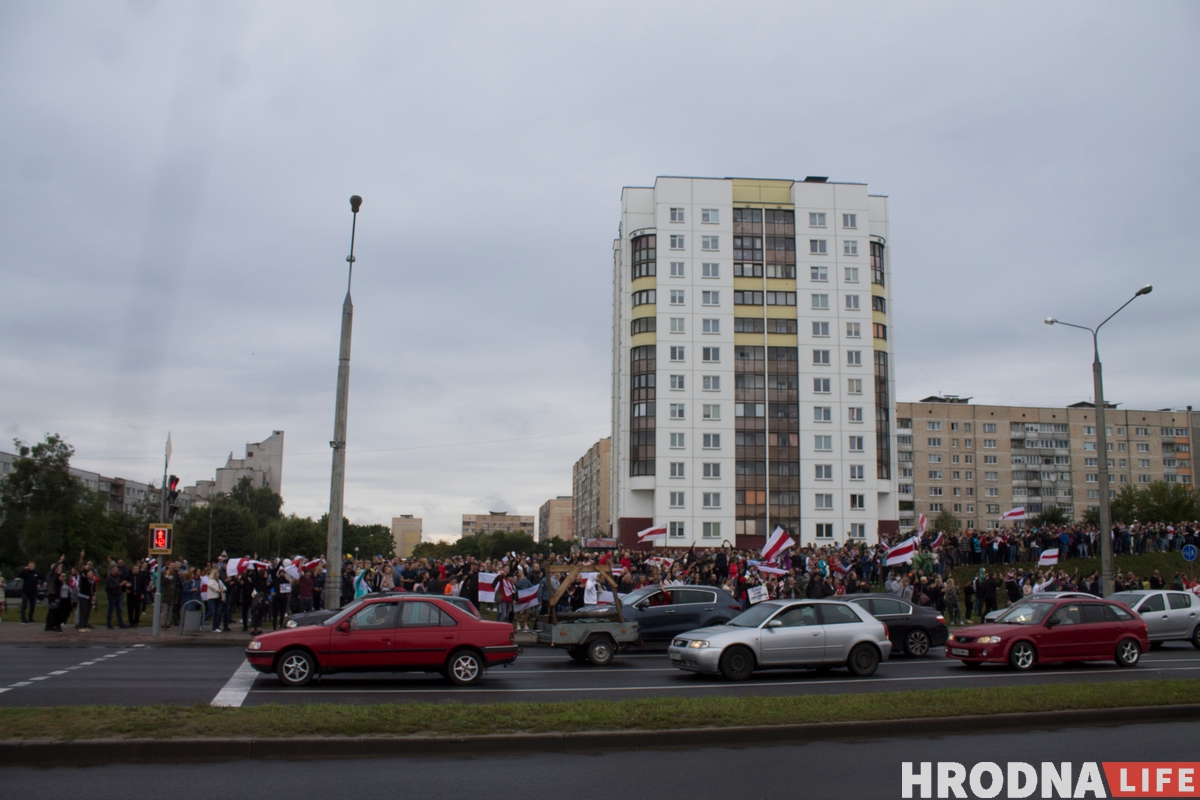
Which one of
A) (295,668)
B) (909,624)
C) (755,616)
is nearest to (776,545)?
→ (909,624)

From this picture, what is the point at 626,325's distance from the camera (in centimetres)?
8100

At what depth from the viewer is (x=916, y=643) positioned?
842 inches

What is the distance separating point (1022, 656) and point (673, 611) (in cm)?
732

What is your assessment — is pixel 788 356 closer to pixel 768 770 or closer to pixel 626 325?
pixel 626 325

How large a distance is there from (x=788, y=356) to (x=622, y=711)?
6976 cm

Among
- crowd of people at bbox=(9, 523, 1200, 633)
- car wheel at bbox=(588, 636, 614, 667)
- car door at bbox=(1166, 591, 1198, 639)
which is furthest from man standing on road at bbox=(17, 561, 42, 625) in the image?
car door at bbox=(1166, 591, 1198, 639)

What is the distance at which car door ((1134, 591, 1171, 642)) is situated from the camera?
76.0 feet

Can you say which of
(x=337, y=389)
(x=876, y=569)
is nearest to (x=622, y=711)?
(x=337, y=389)

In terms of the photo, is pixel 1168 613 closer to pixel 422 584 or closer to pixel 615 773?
A: pixel 422 584

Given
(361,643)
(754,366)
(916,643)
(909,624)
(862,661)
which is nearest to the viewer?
(361,643)

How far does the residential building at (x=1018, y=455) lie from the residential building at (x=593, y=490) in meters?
42.4

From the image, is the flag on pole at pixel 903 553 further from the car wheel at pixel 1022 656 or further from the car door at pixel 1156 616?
the car wheel at pixel 1022 656

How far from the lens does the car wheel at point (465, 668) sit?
51.2ft

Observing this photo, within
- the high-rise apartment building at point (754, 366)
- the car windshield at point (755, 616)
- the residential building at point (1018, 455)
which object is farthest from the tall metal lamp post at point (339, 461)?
the residential building at point (1018, 455)
